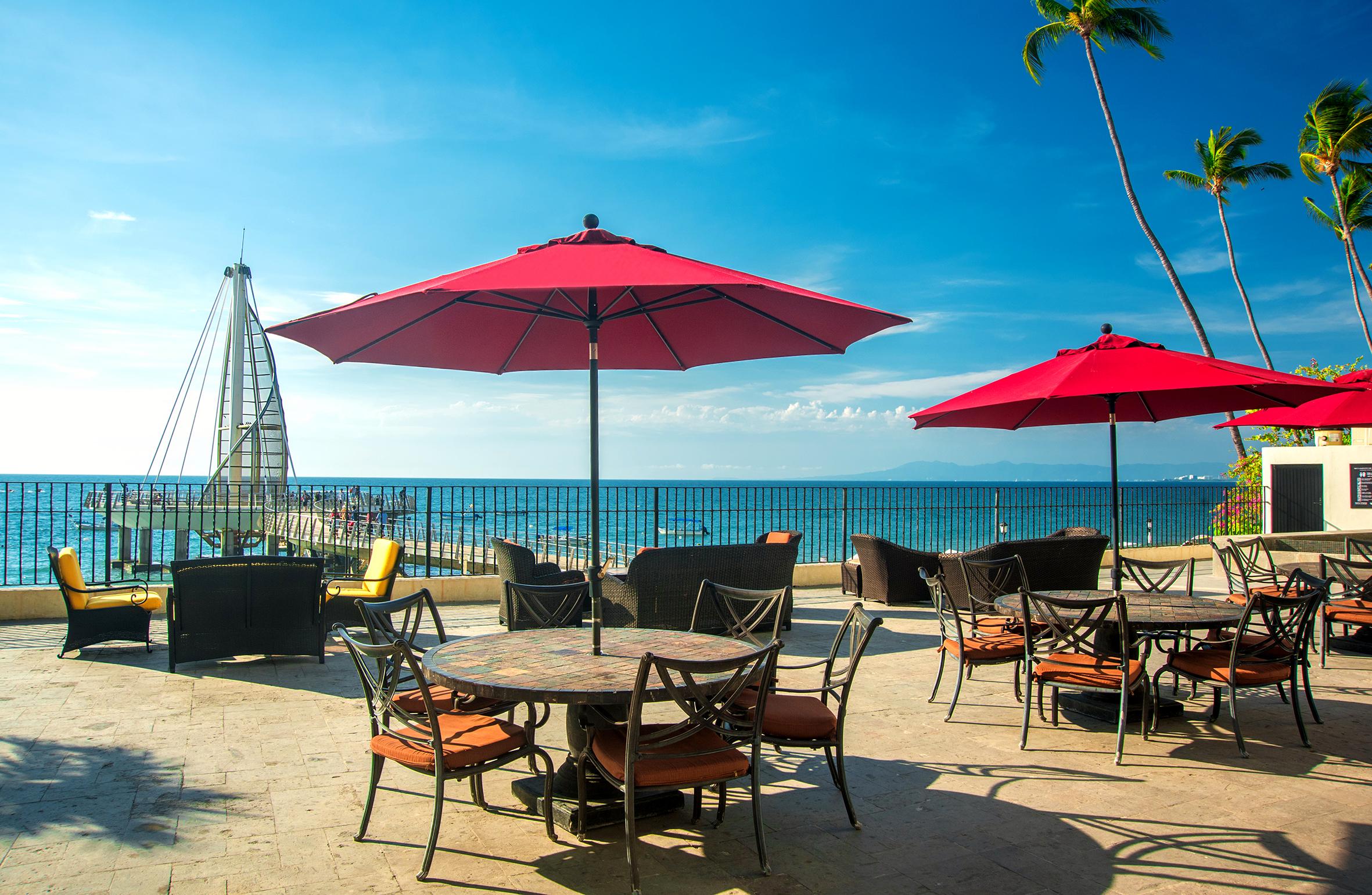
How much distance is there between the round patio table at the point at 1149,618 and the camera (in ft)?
15.0

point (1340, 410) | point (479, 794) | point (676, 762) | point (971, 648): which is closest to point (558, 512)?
point (971, 648)

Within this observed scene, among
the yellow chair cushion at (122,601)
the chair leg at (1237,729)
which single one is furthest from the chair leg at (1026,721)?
the yellow chair cushion at (122,601)

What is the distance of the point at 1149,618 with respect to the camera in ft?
15.2

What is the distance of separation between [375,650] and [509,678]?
529 mm

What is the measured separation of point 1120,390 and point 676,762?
372 centimetres

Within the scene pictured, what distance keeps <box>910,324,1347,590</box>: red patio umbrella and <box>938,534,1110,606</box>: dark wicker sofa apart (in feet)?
4.44

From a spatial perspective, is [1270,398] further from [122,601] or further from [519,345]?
[122,601]

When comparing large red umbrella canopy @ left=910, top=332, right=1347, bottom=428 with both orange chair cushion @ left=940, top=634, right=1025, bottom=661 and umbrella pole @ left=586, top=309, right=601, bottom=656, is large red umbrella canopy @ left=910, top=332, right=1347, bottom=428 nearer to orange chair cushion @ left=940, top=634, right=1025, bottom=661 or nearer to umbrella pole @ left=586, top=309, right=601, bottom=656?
orange chair cushion @ left=940, top=634, right=1025, bottom=661

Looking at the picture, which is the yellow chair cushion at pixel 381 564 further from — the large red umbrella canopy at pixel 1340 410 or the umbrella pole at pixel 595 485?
the large red umbrella canopy at pixel 1340 410

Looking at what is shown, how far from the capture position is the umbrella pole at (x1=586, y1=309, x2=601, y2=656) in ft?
11.9

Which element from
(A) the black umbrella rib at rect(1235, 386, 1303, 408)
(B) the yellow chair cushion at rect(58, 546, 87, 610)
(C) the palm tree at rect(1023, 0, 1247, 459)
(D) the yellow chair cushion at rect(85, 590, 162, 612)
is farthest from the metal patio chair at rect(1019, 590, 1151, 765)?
(C) the palm tree at rect(1023, 0, 1247, 459)

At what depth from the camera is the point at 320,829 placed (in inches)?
132

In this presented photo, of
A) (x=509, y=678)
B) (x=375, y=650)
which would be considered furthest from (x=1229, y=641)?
(x=375, y=650)

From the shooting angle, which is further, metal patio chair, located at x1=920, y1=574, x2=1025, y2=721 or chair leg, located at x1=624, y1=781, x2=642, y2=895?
metal patio chair, located at x1=920, y1=574, x2=1025, y2=721
